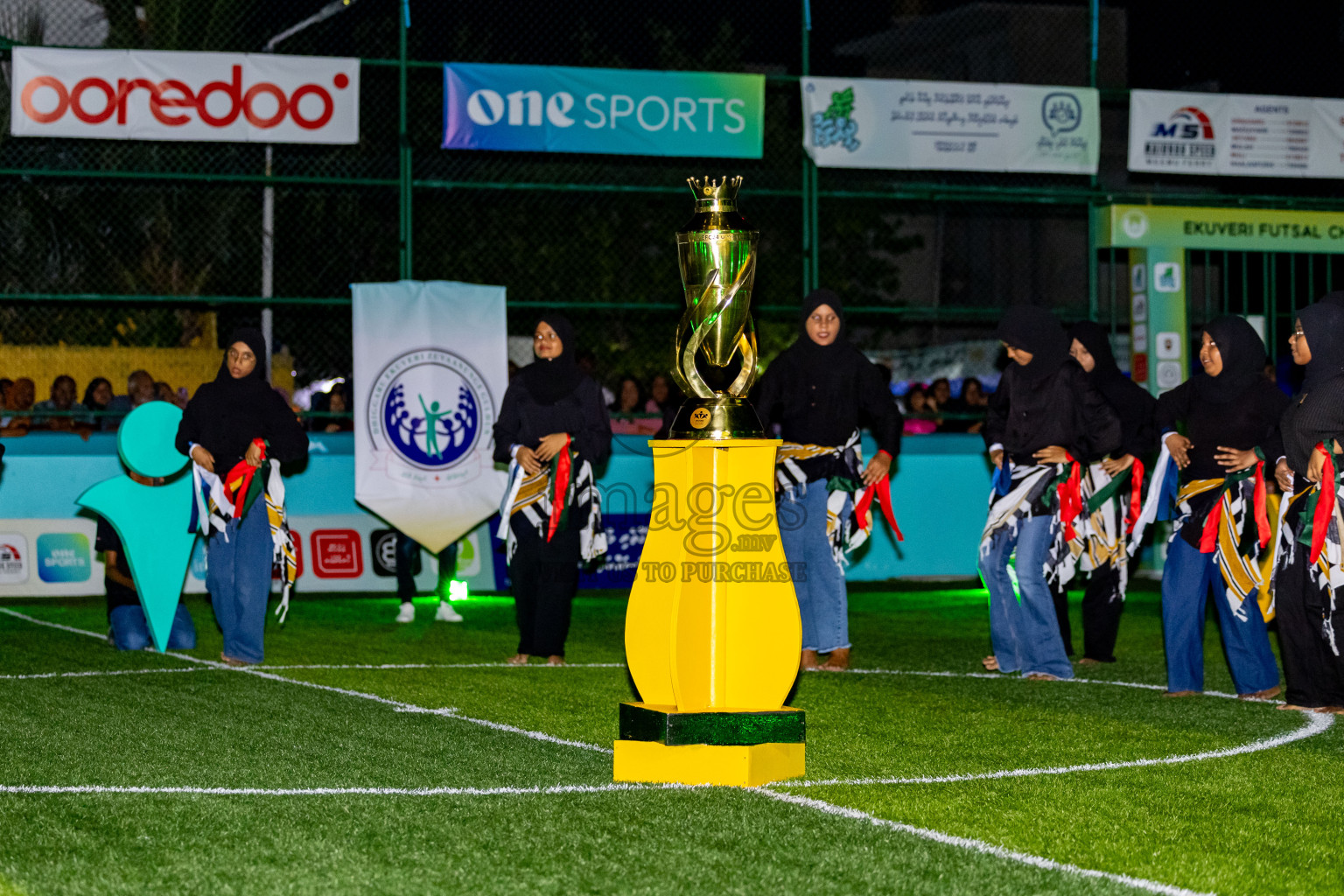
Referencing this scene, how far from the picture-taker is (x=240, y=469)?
9250mm

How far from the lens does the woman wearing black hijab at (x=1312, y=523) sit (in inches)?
290

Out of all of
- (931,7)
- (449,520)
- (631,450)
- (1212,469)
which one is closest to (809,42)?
(631,450)

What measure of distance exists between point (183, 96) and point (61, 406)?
2.82 metres

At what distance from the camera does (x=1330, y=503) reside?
7391 mm

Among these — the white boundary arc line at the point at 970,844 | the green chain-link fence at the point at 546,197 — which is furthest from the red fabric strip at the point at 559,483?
the green chain-link fence at the point at 546,197

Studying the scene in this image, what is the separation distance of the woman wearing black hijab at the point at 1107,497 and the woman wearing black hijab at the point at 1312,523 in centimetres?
170

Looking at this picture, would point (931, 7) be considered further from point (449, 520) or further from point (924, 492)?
point (449, 520)

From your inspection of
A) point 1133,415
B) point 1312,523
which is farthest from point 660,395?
point 1312,523

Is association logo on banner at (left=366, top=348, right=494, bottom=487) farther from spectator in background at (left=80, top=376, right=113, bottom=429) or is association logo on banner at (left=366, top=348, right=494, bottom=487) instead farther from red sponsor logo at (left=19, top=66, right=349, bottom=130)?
spectator in background at (left=80, top=376, right=113, bottom=429)

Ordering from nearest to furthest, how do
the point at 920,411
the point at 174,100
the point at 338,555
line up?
the point at 174,100 → the point at 338,555 → the point at 920,411

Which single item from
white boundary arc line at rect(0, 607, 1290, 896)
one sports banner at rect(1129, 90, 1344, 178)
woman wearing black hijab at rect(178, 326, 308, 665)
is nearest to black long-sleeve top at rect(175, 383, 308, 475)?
woman wearing black hijab at rect(178, 326, 308, 665)

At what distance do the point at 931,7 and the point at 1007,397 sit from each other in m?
31.9

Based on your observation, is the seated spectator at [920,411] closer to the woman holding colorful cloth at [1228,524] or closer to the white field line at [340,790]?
the woman holding colorful cloth at [1228,524]

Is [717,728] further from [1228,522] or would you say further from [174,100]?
[174,100]
